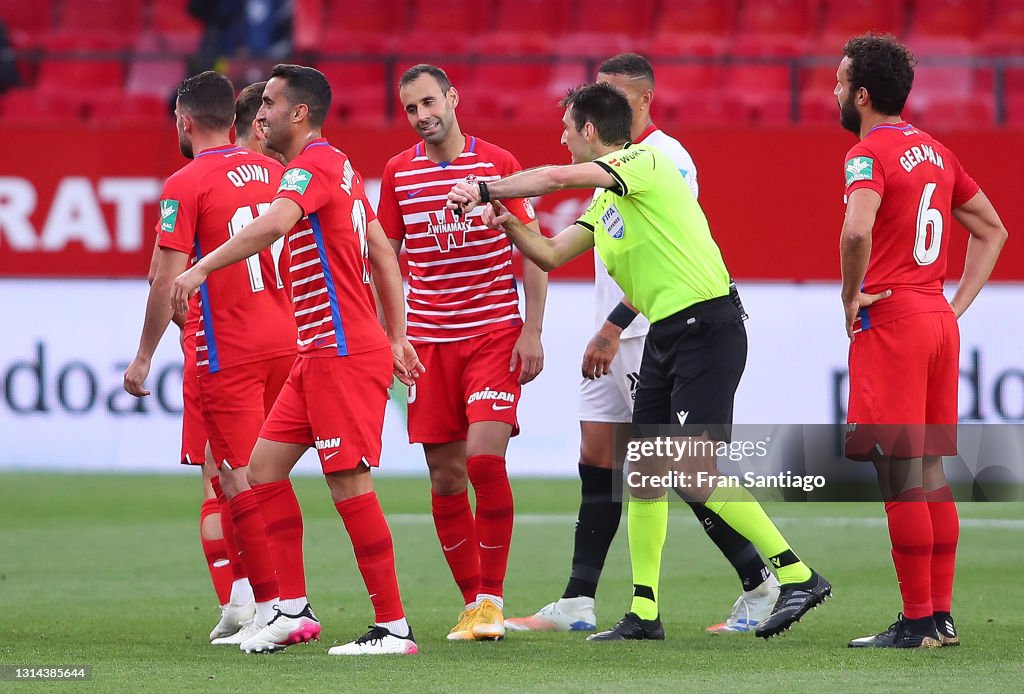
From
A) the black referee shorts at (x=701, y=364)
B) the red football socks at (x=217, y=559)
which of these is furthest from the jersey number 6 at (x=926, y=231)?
the red football socks at (x=217, y=559)

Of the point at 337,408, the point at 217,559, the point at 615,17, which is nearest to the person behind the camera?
the point at 337,408

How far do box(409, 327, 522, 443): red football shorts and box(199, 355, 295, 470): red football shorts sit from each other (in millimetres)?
644

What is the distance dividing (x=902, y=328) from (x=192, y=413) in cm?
292

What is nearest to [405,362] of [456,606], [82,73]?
[456,606]

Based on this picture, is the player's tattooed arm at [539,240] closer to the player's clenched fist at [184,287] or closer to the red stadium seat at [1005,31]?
the player's clenched fist at [184,287]

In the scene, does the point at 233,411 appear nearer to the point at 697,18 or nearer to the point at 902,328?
the point at 902,328

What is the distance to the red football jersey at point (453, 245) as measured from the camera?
20.8 feet

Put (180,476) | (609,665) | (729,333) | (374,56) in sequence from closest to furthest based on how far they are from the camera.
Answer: (609,665) → (729,333) → (180,476) → (374,56)

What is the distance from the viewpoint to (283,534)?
232 inches

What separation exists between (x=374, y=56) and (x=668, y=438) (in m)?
8.30

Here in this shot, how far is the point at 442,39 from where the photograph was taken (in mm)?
15906

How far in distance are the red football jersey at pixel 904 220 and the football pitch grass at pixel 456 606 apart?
1.30m

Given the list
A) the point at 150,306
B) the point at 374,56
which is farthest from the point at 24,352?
the point at 150,306

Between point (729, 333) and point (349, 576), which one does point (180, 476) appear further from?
point (729, 333)
